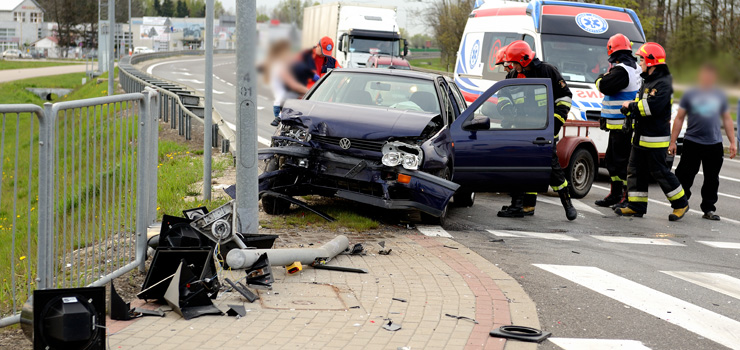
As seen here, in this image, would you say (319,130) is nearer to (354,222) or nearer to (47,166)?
(354,222)

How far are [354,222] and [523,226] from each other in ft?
7.07

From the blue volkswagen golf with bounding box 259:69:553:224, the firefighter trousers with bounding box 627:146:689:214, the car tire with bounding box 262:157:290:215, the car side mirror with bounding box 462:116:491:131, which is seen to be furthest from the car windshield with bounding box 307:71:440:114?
the firefighter trousers with bounding box 627:146:689:214

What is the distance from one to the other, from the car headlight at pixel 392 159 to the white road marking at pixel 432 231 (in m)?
0.82

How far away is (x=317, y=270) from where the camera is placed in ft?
22.1

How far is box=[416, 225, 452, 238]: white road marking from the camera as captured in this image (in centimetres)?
870

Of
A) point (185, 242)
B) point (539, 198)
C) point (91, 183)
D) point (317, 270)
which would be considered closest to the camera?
Result: point (91, 183)

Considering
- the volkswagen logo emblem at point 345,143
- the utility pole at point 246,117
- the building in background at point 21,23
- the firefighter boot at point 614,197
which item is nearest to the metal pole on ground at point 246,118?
the utility pole at point 246,117

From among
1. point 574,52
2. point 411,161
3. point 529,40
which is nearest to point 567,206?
point 411,161

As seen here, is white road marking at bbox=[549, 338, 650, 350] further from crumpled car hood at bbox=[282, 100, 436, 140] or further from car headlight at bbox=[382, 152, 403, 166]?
crumpled car hood at bbox=[282, 100, 436, 140]

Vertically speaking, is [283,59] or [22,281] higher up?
[283,59]

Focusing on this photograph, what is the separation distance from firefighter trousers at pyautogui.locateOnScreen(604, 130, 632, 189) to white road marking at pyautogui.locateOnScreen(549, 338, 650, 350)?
6064mm

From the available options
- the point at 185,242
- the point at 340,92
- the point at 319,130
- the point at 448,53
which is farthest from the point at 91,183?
the point at 448,53

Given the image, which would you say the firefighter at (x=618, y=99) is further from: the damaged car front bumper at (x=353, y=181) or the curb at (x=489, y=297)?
the curb at (x=489, y=297)

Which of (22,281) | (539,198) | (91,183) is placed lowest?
(539,198)
